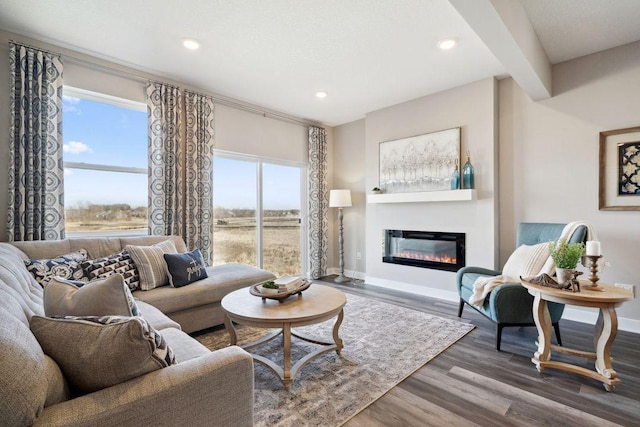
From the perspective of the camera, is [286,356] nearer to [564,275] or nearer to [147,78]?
[564,275]

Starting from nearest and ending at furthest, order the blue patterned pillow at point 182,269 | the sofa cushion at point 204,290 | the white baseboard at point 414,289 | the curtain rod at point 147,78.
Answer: the sofa cushion at point 204,290, the blue patterned pillow at point 182,269, the curtain rod at point 147,78, the white baseboard at point 414,289

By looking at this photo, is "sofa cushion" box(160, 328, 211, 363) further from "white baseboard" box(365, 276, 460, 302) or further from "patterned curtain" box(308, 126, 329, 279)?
"patterned curtain" box(308, 126, 329, 279)

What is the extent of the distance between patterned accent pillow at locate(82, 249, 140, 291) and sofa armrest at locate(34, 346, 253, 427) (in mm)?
1826

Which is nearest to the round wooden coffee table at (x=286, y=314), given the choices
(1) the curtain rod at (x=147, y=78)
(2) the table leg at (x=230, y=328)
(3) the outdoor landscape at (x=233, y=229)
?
(2) the table leg at (x=230, y=328)

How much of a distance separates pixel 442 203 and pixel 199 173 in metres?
3.19

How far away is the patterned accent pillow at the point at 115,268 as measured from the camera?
2385 millimetres

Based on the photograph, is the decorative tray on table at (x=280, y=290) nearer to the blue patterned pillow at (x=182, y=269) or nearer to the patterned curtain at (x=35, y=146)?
the blue patterned pillow at (x=182, y=269)

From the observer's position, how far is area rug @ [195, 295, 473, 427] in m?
1.74

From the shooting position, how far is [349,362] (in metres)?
2.27

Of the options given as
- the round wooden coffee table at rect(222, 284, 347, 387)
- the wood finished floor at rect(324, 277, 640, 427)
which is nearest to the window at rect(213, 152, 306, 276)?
the round wooden coffee table at rect(222, 284, 347, 387)

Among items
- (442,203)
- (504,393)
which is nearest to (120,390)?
(504,393)

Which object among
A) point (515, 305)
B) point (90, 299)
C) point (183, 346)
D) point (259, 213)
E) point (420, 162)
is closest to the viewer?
point (90, 299)

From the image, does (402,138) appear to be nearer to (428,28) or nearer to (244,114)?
(428,28)

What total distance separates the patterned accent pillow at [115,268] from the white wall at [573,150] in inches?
157
